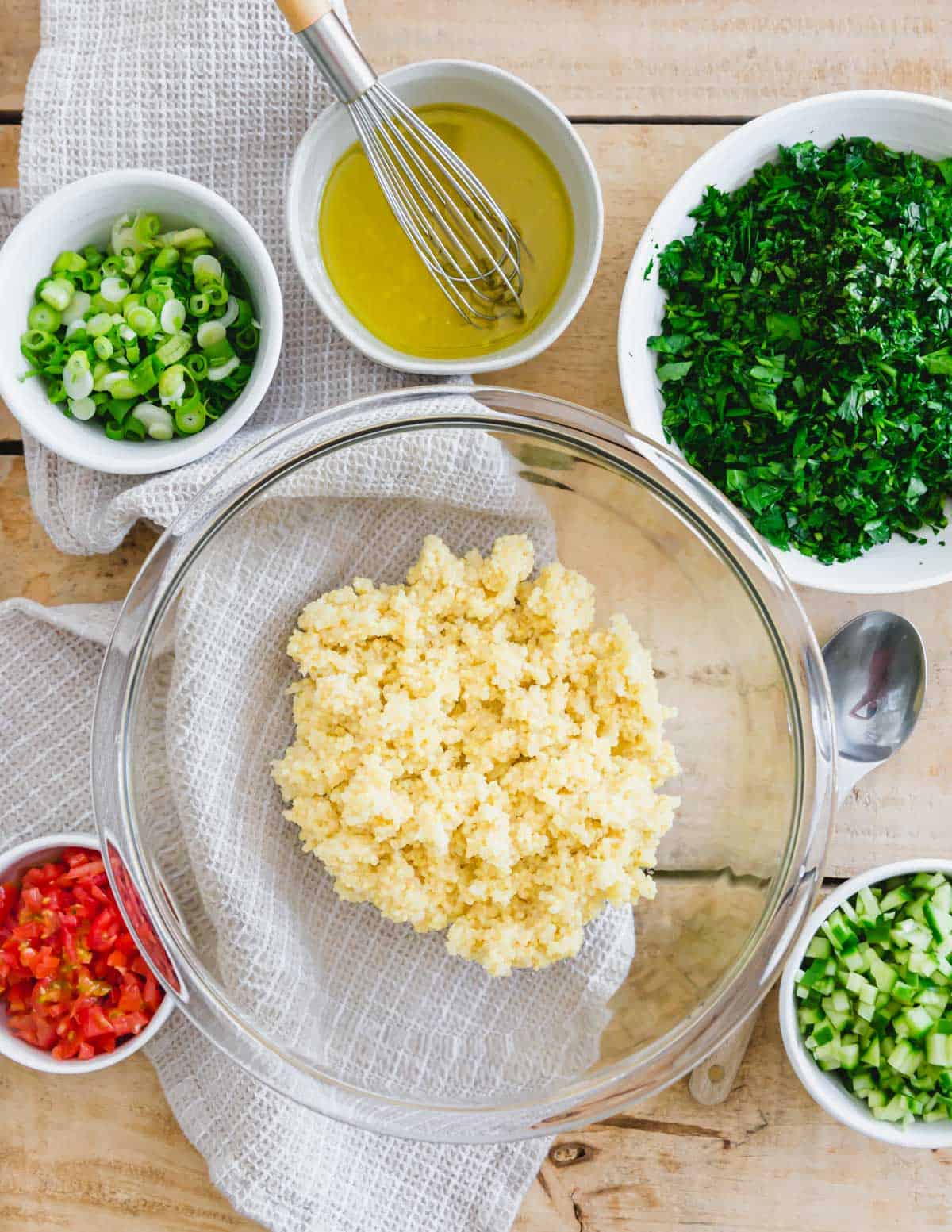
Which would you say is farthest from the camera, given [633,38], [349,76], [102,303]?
[633,38]

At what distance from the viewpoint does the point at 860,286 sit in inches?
Result: 58.1

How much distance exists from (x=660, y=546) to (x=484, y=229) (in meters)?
0.56

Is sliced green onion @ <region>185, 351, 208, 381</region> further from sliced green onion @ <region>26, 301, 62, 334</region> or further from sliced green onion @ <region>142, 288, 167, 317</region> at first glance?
sliced green onion @ <region>26, 301, 62, 334</region>

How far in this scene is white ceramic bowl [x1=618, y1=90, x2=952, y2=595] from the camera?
1.51 metres

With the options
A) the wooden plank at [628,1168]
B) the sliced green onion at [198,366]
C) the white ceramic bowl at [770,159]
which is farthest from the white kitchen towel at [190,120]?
the wooden plank at [628,1168]

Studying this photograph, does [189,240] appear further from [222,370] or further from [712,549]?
[712,549]

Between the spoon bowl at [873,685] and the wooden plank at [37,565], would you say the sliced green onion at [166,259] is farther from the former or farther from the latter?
the spoon bowl at [873,685]

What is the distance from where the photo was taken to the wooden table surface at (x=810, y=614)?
1.66 meters

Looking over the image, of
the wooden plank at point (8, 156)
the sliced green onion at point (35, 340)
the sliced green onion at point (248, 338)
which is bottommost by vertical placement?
the sliced green onion at point (35, 340)

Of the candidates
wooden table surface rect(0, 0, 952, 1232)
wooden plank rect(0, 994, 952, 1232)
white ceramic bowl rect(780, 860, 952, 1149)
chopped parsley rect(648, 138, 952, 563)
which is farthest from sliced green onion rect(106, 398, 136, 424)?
white ceramic bowl rect(780, 860, 952, 1149)

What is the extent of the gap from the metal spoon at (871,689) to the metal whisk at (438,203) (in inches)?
29.4

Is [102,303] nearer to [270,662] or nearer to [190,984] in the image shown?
[270,662]

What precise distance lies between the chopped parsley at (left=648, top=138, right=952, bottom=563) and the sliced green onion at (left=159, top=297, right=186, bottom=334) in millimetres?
691

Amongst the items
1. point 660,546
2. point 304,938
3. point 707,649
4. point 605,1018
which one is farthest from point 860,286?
point 304,938
